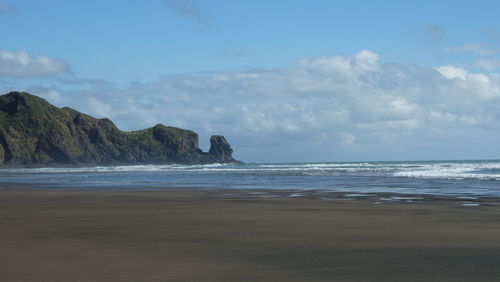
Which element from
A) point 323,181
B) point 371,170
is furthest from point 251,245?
point 371,170

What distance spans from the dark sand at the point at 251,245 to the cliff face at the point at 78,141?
10830cm

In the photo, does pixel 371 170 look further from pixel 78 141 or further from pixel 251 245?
pixel 78 141

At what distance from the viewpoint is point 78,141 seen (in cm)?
13188

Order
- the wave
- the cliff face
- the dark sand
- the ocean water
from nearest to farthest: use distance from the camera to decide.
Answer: the dark sand
the ocean water
the wave
the cliff face

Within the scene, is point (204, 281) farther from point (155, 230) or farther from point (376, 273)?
point (155, 230)

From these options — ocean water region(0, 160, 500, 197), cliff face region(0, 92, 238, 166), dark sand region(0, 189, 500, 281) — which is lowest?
dark sand region(0, 189, 500, 281)

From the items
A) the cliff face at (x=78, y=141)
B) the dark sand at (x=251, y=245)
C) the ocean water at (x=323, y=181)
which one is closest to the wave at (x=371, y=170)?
the ocean water at (x=323, y=181)

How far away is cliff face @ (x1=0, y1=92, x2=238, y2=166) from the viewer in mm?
118250

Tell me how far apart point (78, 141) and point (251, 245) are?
425 ft

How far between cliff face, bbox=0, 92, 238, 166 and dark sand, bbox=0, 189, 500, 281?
4264 inches

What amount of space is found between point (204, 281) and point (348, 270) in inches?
72.4

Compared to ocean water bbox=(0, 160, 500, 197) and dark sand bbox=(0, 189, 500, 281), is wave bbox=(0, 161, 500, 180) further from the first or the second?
Answer: dark sand bbox=(0, 189, 500, 281)

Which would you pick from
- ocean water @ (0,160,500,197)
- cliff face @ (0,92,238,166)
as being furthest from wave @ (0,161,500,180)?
cliff face @ (0,92,238,166)

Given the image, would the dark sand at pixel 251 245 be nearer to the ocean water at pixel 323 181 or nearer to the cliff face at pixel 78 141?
the ocean water at pixel 323 181
